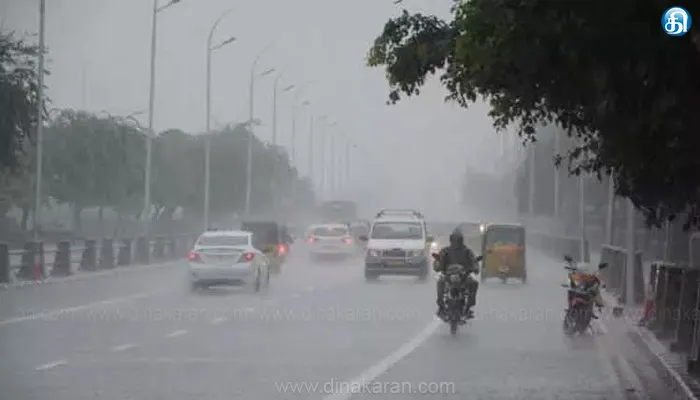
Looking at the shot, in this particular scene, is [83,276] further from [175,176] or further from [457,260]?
[175,176]

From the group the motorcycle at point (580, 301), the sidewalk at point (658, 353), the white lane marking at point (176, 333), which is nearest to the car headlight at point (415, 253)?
the sidewalk at point (658, 353)

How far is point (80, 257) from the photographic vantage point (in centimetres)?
5634

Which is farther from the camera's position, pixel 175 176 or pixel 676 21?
pixel 175 176

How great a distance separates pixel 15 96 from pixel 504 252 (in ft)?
51.7

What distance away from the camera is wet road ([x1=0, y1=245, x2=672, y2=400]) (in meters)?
17.5

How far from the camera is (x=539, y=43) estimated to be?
1411cm

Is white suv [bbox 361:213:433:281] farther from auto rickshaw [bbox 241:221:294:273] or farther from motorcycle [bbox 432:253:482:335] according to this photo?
motorcycle [bbox 432:253:482:335]

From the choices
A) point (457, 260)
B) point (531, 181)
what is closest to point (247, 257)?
point (457, 260)

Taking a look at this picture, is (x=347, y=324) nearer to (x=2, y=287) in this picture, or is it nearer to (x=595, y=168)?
(x=595, y=168)

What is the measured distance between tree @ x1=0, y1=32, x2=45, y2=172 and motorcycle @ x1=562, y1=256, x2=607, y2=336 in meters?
22.9

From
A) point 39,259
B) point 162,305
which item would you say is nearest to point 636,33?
point 162,305

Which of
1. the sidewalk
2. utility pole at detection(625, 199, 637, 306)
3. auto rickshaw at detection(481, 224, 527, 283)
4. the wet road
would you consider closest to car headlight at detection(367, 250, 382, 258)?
auto rickshaw at detection(481, 224, 527, 283)

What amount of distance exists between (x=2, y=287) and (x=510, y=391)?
25.2 meters

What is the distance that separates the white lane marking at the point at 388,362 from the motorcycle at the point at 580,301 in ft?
7.94
